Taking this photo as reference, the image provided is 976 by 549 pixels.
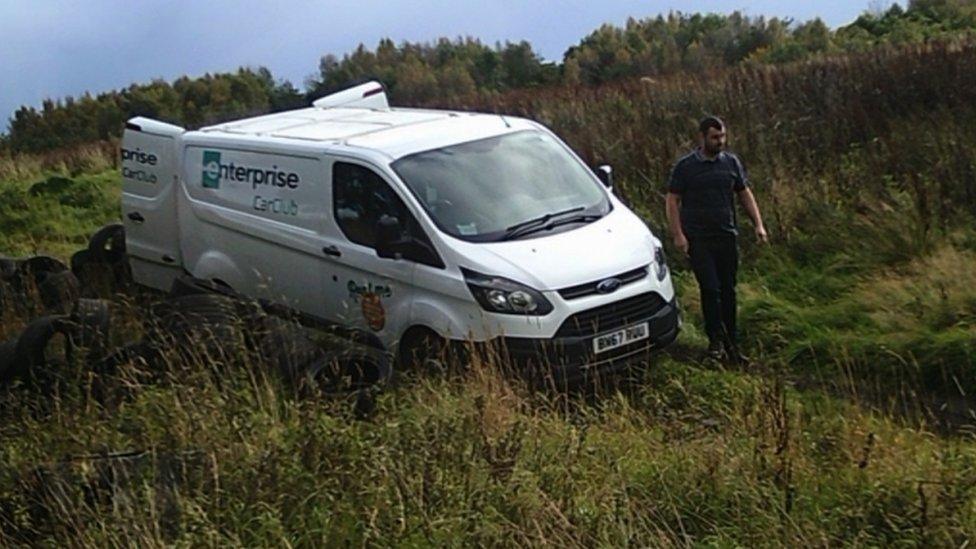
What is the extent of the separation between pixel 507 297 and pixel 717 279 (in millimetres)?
1987

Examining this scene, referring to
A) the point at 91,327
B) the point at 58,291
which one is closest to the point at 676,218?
the point at 91,327

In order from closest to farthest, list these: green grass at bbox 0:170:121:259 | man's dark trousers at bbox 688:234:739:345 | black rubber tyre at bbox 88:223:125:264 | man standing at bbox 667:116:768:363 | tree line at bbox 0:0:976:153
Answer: man standing at bbox 667:116:768:363 < man's dark trousers at bbox 688:234:739:345 < black rubber tyre at bbox 88:223:125:264 < green grass at bbox 0:170:121:259 < tree line at bbox 0:0:976:153

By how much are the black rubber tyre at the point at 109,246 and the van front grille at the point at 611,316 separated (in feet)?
21.7

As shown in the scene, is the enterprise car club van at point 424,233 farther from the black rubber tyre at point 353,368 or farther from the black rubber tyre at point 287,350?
the black rubber tyre at point 287,350

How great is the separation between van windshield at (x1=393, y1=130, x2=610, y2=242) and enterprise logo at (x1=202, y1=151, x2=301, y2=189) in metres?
1.15

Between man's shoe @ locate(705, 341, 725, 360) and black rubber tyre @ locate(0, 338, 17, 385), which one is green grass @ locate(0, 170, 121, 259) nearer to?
black rubber tyre @ locate(0, 338, 17, 385)

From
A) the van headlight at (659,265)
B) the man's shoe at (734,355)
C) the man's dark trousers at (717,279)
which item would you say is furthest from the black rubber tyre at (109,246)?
the man's shoe at (734,355)

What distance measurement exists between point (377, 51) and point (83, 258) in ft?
135

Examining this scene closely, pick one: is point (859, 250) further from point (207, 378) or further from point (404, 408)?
point (207, 378)

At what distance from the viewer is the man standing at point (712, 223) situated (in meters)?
9.33

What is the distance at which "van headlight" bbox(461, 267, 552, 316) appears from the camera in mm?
8336

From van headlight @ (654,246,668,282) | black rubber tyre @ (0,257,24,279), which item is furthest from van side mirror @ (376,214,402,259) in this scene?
black rubber tyre @ (0,257,24,279)

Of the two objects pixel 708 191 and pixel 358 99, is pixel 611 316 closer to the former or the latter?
pixel 708 191

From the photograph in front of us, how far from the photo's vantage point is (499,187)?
9.38m
